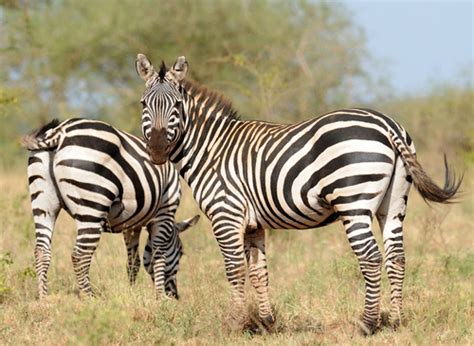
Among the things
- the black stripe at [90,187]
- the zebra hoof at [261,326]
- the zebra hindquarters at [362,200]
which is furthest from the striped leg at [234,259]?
the black stripe at [90,187]

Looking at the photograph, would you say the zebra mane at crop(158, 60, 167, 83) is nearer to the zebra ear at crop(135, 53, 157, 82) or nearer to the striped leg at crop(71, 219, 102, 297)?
the zebra ear at crop(135, 53, 157, 82)

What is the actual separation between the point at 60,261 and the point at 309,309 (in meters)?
3.74

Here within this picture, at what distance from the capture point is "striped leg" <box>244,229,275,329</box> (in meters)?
7.21

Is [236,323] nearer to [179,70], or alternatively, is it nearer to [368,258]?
[368,258]

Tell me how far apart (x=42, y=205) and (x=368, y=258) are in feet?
12.1

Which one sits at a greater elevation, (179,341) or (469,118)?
(469,118)

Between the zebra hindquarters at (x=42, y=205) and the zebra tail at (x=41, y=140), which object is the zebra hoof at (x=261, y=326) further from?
the zebra tail at (x=41, y=140)

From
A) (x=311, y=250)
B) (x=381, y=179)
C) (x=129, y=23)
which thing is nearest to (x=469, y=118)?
(x=129, y=23)

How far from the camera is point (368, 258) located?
21.5 feet

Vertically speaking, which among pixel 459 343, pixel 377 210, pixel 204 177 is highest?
pixel 204 177

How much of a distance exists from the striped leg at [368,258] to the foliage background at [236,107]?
184mm

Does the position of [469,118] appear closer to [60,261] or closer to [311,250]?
[311,250]

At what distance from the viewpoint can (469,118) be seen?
2464cm

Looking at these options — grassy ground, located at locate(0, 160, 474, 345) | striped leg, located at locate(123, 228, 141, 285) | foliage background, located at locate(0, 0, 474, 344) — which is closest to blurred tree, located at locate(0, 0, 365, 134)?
foliage background, located at locate(0, 0, 474, 344)
